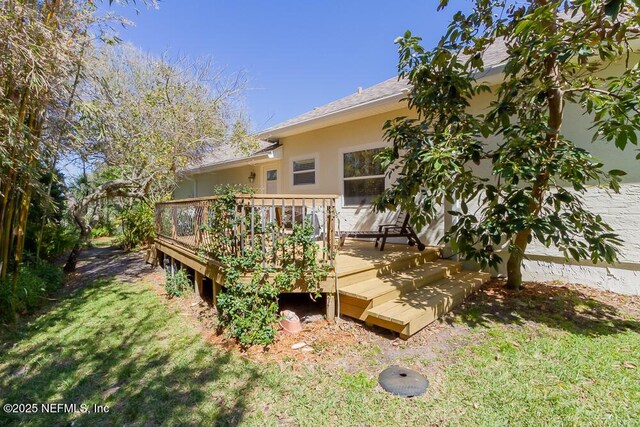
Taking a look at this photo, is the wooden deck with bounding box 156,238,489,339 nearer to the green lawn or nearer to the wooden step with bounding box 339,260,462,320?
the wooden step with bounding box 339,260,462,320

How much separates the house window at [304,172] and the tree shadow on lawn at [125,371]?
4963mm

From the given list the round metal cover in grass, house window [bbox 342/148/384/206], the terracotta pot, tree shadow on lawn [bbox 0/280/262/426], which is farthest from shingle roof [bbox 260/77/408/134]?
tree shadow on lawn [bbox 0/280/262/426]

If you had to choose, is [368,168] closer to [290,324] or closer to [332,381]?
[290,324]

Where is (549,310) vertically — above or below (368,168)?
below

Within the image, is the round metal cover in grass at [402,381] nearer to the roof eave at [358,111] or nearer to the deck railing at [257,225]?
the deck railing at [257,225]

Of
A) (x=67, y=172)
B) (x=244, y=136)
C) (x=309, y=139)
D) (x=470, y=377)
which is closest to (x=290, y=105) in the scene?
(x=244, y=136)

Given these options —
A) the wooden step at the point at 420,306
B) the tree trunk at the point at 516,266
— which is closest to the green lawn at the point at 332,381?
the wooden step at the point at 420,306

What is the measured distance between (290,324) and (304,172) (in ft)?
17.7

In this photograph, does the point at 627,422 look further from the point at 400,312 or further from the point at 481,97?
the point at 481,97

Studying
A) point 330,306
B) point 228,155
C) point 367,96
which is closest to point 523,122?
point 330,306

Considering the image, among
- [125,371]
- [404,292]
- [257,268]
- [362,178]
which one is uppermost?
[362,178]

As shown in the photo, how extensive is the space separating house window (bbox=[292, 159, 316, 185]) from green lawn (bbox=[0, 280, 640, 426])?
5.29 meters

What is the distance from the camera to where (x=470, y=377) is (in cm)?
276

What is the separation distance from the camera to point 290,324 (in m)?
3.81
